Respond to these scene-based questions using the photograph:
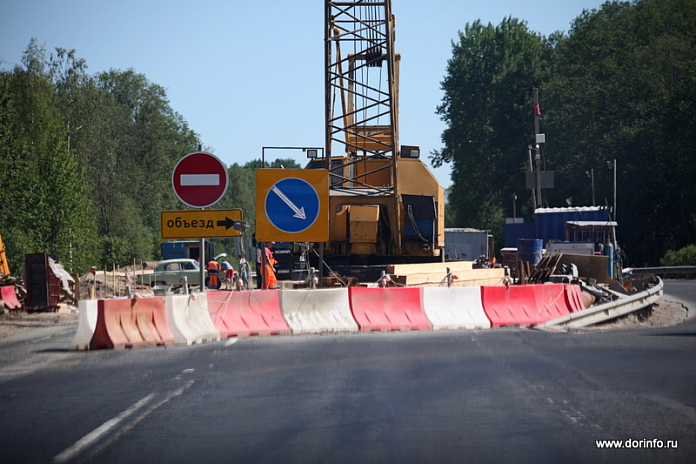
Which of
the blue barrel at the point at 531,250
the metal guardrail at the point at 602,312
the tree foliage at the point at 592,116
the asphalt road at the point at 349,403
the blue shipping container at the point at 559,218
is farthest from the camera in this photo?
the tree foliage at the point at 592,116

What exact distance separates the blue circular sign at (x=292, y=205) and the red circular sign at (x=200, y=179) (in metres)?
2.45

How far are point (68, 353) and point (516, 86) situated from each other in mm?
71603

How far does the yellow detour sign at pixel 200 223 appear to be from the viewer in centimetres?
1219

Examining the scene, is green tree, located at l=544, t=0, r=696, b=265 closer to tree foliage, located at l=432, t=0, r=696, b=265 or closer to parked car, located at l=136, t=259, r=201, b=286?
tree foliage, located at l=432, t=0, r=696, b=265

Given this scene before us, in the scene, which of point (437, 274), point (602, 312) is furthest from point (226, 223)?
point (437, 274)

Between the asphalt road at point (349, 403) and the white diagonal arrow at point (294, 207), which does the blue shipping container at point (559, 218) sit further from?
the asphalt road at point (349, 403)

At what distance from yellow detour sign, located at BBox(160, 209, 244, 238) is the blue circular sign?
6.09 feet

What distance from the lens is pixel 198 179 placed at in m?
11.7

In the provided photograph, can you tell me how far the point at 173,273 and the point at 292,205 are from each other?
28975 millimetres

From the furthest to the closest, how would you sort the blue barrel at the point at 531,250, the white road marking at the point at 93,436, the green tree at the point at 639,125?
the green tree at the point at 639,125 < the blue barrel at the point at 531,250 < the white road marking at the point at 93,436

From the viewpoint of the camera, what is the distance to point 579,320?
16688mm

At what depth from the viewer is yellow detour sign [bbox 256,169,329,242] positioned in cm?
1414

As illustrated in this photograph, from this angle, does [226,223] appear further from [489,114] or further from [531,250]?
[489,114]

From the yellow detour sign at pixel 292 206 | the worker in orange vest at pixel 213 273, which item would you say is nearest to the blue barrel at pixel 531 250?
the worker in orange vest at pixel 213 273
